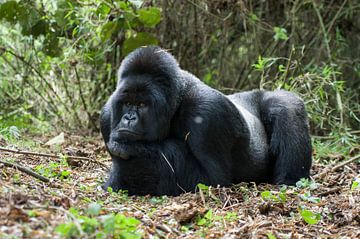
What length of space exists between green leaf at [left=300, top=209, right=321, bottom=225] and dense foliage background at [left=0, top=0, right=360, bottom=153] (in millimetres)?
3258

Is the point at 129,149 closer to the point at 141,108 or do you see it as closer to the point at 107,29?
the point at 141,108

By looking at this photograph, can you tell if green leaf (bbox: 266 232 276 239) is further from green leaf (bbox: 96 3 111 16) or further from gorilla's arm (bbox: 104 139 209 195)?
green leaf (bbox: 96 3 111 16)

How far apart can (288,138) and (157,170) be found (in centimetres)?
123

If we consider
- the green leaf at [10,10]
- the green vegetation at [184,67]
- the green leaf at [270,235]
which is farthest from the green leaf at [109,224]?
the green leaf at [10,10]

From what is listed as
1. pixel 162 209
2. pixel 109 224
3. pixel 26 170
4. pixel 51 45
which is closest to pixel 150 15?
pixel 51 45

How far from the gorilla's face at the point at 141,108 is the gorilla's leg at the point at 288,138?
1.13m

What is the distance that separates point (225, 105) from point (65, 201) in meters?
1.88

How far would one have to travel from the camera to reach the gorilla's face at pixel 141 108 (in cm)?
404

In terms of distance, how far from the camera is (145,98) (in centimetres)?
406

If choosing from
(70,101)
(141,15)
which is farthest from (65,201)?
(70,101)

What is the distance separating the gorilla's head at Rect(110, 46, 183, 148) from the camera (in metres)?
4.03

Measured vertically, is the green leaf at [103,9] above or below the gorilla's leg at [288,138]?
above

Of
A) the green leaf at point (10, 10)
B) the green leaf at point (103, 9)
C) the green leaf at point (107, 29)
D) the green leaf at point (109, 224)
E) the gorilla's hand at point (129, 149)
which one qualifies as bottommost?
the gorilla's hand at point (129, 149)

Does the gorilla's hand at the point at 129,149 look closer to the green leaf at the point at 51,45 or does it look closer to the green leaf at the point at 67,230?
the green leaf at the point at 67,230
